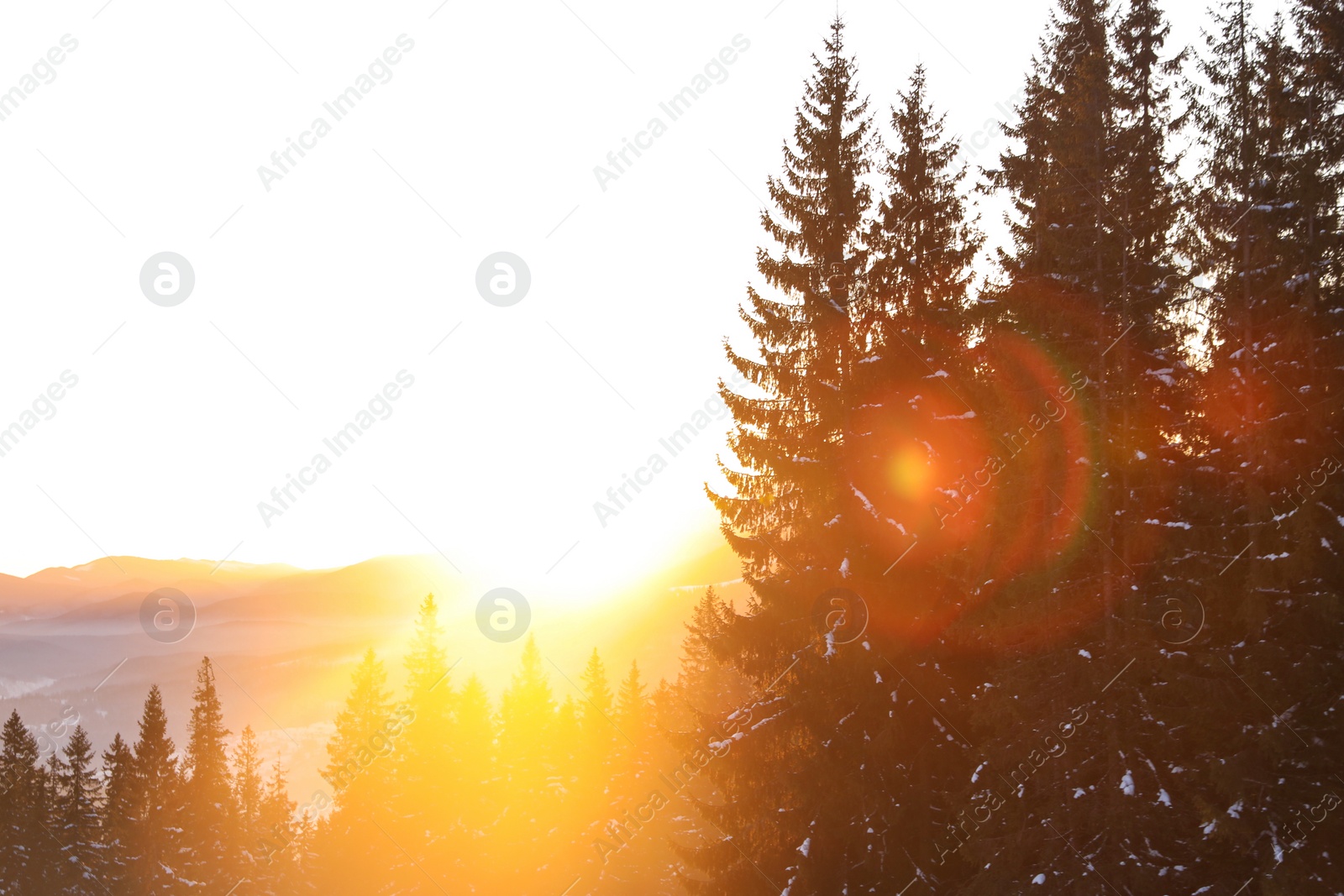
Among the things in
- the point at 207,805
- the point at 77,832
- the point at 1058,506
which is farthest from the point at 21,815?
the point at 1058,506

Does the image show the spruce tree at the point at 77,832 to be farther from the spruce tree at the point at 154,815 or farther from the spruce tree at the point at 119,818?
the spruce tree at the point at 154,815

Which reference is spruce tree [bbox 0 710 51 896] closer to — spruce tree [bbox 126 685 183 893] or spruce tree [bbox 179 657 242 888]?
spruce tree [bbox 126 685 183 893]

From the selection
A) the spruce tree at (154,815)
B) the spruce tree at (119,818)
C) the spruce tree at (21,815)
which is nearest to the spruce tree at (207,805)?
the spruce tree at (154,815)

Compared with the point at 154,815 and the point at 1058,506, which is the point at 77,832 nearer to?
the point at 154,815

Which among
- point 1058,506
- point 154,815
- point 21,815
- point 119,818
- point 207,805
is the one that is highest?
point 21,815

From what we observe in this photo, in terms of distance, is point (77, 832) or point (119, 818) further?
point (119, 818)

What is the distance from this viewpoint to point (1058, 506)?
1652cm

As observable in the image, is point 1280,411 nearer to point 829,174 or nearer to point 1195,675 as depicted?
point 1195,675

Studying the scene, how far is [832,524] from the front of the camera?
17.9 meters

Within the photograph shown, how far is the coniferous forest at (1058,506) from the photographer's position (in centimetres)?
1473

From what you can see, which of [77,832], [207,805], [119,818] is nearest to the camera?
[77,832]

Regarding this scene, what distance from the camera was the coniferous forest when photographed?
48.3ft

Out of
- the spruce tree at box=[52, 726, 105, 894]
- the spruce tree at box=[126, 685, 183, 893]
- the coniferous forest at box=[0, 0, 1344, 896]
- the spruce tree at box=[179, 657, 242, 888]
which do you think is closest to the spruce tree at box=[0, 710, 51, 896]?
the spruce tree at box=[52, 726, 105, 894]

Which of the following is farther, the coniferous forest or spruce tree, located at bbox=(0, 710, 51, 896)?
spruce tree, located at bbox=(0, 710, 51, 896)
